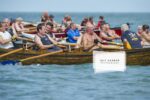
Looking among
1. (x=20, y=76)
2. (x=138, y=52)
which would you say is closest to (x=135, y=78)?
(x=138, y=52)

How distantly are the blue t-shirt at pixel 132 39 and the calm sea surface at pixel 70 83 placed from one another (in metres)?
0.98

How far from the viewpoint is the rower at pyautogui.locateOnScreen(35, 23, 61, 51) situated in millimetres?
19062

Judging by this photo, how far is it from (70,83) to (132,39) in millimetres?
4133

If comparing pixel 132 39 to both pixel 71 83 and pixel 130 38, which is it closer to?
pixel 130 38

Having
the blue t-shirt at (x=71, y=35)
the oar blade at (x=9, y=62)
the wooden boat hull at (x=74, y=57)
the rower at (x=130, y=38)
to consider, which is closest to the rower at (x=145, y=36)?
the rower at (x=130, y=38)

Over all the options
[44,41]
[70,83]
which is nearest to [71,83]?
[70,83]

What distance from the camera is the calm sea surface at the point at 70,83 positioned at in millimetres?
14555

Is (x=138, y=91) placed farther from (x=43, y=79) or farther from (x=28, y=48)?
(x=28, y=48)

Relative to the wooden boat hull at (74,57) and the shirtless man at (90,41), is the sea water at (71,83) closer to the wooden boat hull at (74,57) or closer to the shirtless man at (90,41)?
the wooden boat hull at (74,57)

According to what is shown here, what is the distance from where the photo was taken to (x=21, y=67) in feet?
63.2

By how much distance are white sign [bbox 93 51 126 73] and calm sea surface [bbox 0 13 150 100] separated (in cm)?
24

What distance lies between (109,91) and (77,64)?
4.37 meters

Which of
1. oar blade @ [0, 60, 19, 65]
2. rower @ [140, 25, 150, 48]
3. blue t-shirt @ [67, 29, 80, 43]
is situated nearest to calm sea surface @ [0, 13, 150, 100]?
oar blade @ [0, 60, 19, 65]

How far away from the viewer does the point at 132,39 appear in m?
19.6
